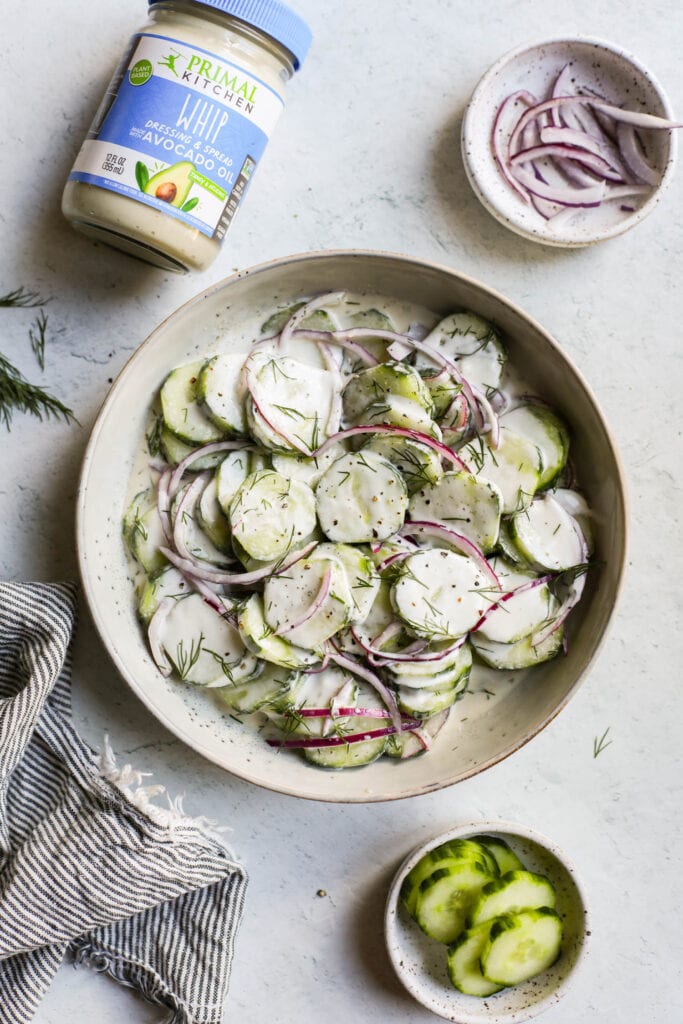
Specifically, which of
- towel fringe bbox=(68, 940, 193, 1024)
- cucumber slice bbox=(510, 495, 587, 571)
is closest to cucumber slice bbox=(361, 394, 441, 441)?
cucumber slice bbox=(510, 495, 587, 571)

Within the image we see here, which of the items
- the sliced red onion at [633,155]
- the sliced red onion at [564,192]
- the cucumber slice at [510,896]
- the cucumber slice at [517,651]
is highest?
the sliced red onion at [633,155]

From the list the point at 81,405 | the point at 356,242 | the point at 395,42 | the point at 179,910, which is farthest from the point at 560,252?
the point at 179,910

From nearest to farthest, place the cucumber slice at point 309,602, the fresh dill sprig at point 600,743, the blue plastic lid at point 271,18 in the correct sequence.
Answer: the blue plastic lid at point 271,18
the cucumber slice at point 309,602
the fresh dill sprig at point 600,743

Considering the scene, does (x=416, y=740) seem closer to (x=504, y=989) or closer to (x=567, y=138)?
(x=504, y=989)

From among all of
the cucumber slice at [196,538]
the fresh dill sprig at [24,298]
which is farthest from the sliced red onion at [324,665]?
the fresh dill sprig at [24,298]

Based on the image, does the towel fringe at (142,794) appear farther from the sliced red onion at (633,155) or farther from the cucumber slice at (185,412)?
the sliced red onion at (633,155)

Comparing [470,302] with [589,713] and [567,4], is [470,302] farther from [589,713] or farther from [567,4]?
[589,713]
